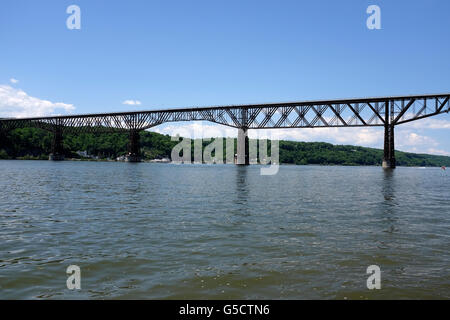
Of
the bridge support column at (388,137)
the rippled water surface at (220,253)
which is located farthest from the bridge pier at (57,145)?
the rippled water surface at (220,253)

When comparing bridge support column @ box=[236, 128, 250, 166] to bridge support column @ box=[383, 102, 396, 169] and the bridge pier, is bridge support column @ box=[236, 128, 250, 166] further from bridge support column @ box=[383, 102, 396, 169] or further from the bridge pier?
the bridge pier

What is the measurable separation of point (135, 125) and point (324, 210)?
93.0m

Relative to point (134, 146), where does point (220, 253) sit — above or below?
below

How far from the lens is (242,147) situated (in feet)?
289

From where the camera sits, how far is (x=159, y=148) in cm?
18675

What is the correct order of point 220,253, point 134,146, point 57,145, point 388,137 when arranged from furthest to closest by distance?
point 57,145, point 134,146, point 388,137, point 220,253

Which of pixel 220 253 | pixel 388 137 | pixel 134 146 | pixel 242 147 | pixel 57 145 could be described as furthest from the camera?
pixel 57 145

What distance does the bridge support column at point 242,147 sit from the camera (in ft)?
273

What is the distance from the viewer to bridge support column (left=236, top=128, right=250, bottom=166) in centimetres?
8321

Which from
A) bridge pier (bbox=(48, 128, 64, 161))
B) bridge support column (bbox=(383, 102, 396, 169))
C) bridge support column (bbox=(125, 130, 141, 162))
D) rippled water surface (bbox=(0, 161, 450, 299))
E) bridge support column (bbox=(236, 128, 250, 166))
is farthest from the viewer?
bridge pier (bbox=(48, 128, 64, 161))

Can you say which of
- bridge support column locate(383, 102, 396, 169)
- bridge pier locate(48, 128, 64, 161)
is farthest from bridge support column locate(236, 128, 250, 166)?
bridge pier locate(48, 128, 64, 161)

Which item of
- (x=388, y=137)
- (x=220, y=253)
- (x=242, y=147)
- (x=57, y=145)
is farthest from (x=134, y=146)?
(x=220, y=253)

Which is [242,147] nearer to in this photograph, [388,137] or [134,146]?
[388,137]

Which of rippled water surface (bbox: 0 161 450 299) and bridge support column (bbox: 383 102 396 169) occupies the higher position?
bridge support column (bbox: 383 102 396 169)
